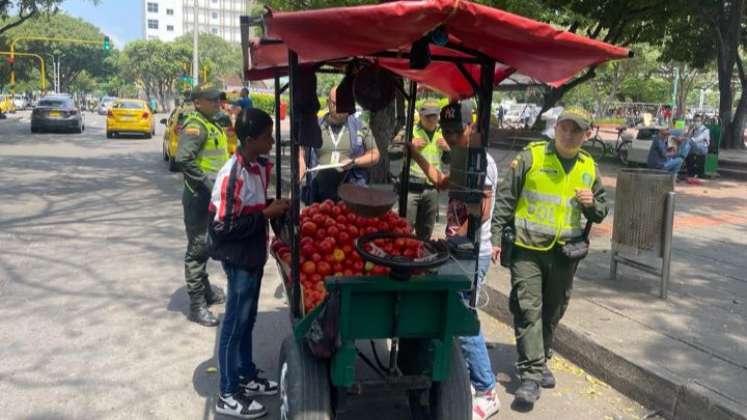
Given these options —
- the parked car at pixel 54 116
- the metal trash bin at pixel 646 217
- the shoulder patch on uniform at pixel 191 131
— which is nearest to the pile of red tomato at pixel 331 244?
the shoulder patch on uniform at pixel 191 131

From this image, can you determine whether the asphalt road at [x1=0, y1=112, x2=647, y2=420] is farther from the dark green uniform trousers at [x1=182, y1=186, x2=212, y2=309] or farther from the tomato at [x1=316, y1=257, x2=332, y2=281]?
the tomato at [x1=316, y1=257, x2=332, y2=281]

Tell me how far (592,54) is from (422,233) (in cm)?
335

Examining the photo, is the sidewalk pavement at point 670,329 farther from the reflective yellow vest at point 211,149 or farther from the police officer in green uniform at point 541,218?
the reflective yellow vest at point 211,149

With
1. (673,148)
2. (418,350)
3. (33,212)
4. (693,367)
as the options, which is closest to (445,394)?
(418,350)

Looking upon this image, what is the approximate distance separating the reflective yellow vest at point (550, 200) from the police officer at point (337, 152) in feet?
6.30

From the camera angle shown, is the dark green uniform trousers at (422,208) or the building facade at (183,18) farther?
the building facade at (183,18)

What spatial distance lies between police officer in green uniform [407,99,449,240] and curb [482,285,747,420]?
168 cm

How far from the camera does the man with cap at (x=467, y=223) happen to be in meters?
3.71

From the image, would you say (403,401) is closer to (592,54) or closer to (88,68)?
(592,54)

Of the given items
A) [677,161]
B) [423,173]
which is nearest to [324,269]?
[423,173]

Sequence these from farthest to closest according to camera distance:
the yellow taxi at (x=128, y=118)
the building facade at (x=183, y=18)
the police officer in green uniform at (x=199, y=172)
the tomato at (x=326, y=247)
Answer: the building facade at (x=183, y=18) < the yellow taxi at (x=128, y=118) < the police officer in green uniform at (x=199, y=172) < the tomato at (x=326, y=247)

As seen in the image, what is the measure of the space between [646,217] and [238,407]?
433cm

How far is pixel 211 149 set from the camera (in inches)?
217

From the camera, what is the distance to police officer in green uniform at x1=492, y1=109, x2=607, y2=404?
423 cm
